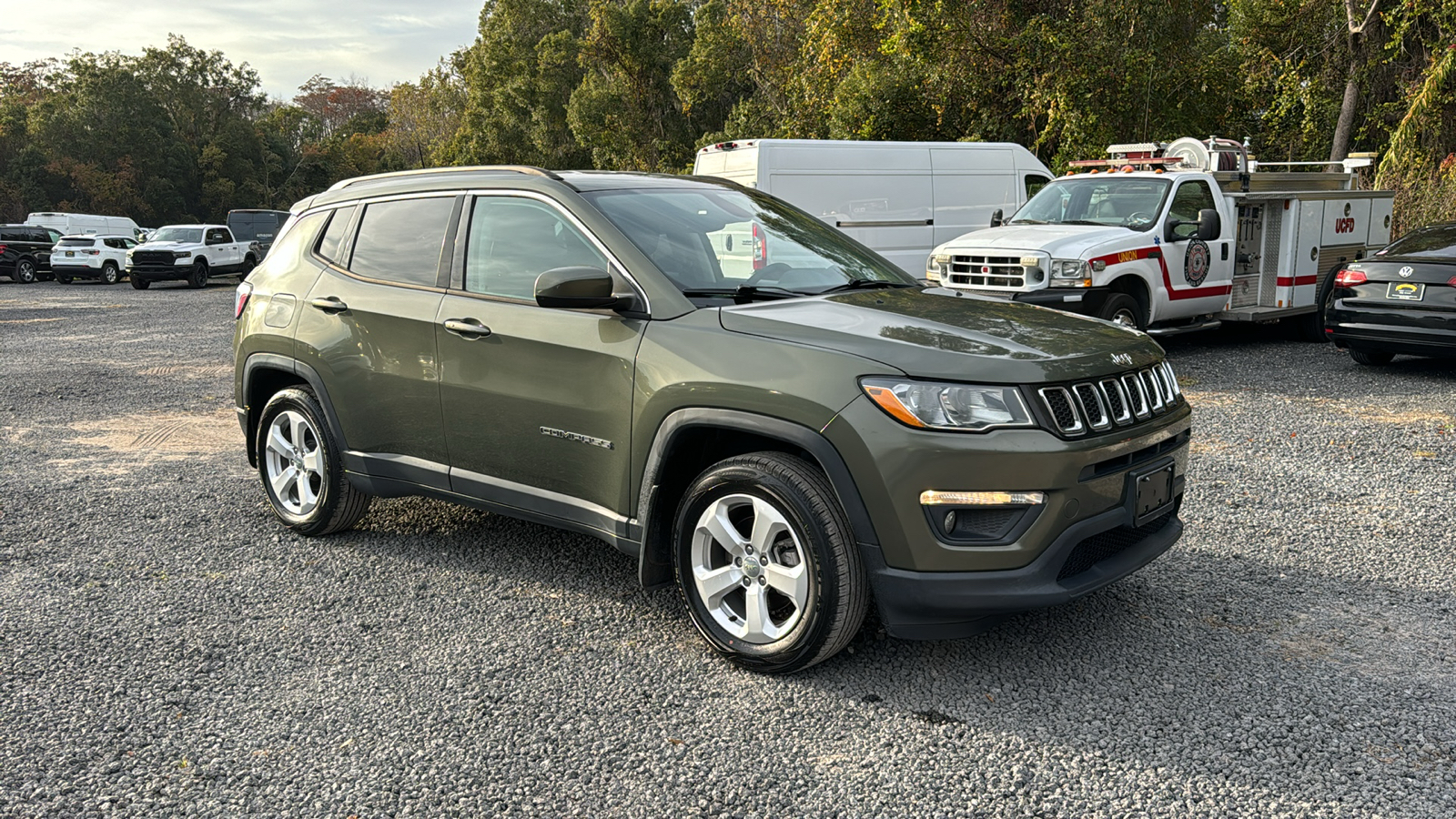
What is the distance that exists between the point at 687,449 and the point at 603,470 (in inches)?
14.0

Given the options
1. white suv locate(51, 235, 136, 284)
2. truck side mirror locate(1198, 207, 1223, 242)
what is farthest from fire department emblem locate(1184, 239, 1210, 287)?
white suv locate(51, 235, 136, 284)

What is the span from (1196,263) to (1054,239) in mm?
1887

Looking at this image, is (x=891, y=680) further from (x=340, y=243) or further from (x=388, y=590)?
(x=340, y=243)

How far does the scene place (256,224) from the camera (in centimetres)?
3341

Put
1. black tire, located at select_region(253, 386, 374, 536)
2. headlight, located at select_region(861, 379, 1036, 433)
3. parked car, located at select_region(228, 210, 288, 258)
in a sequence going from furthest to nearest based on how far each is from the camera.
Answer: parked car, located at select_region(228, 210, 288, 258), black tire, located at select_region(253, 386, 374, 536), headlight, located at select_region(861, 379, 1036, 433)

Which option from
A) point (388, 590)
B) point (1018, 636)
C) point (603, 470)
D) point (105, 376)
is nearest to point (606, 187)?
point (603, 470)

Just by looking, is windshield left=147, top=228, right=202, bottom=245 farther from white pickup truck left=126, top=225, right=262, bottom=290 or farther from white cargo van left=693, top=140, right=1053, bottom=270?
white cargo van left=693, top=140, right=1053, bottom=270

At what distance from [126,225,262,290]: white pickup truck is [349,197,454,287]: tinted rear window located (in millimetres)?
26407

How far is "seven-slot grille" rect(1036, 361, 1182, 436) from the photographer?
3453 mm

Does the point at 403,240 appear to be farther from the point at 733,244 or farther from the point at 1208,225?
the point at 1208,225

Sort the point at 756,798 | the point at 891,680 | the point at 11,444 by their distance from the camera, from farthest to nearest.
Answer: the point at 11,444 → the point at 891,680 → the point at 756,798

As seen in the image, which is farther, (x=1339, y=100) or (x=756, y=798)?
(x=1339, y=100)

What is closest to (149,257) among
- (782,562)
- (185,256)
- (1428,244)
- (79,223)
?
(185,256)

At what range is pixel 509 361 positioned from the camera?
4328 mm
